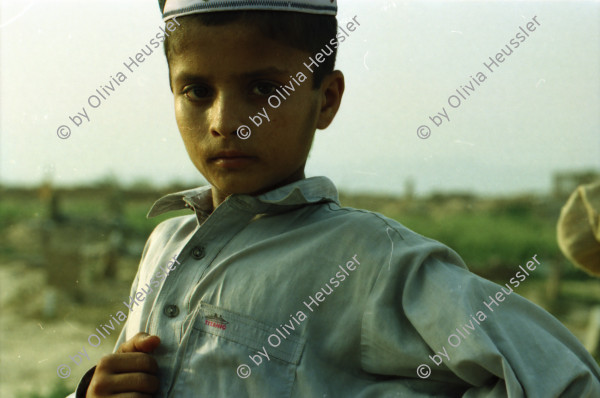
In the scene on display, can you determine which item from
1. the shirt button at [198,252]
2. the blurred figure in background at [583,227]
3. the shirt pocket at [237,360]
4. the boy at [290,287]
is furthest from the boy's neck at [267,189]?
the blurred figure in background at [583,227]

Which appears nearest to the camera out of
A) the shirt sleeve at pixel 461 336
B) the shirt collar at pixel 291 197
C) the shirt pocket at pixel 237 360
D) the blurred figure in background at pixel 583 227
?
the shirt sleeve at pixel 461 336

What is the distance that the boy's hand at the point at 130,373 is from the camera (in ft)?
3.23

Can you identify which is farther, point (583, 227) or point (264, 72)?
point (583, 227)

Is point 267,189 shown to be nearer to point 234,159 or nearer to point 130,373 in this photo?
point 234,159

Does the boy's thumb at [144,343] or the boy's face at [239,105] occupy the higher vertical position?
the boy's face at [239,105]

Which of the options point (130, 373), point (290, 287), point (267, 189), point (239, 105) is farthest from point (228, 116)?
point (130, 373)

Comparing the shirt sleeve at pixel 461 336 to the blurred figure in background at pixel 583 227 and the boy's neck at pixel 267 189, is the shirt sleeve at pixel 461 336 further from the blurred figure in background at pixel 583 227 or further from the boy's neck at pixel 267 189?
the blurred figure in background at pixel 583 227

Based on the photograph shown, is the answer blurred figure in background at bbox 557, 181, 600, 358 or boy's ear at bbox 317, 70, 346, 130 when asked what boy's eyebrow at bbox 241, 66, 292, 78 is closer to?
boy's ear at bbox 317, 70, 346, 130

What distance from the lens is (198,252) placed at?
1.09m

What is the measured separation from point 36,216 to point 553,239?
249 cm

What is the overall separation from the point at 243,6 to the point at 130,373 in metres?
0.61

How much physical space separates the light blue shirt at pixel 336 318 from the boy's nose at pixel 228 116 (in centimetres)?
13

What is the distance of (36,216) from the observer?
299 cm

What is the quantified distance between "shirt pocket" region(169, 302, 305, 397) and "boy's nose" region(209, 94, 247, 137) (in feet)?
0.93
